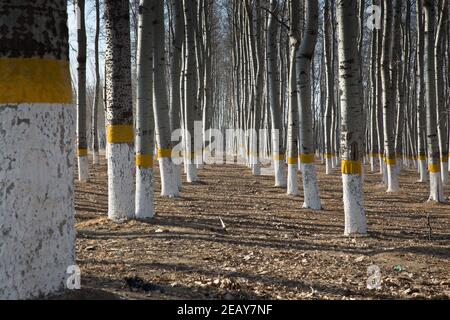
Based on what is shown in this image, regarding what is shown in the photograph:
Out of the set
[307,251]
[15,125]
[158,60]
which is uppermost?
[158,60]

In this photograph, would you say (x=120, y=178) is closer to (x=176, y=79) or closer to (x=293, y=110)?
(x=293, y=110)

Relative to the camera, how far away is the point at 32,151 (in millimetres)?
2910

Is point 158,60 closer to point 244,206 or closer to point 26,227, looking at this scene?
point 244,206

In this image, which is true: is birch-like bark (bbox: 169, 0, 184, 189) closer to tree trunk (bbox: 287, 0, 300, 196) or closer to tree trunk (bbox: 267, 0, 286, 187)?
tree trunk (bbox: 267, 0, 286, 187)

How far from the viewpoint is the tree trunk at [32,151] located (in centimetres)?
288

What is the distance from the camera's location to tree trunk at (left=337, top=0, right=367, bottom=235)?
7.45 meters

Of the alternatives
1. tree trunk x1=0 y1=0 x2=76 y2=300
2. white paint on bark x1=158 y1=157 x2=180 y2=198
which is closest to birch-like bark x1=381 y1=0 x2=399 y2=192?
white paint on bark x1=158 y1=157 x2=180 y2=198

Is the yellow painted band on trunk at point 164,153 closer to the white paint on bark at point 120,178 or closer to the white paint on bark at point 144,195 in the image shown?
the white paint on bark at point 144,195

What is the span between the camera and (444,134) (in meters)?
16.3

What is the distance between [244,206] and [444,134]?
863cm

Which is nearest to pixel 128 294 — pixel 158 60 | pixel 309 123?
pixel 309 123

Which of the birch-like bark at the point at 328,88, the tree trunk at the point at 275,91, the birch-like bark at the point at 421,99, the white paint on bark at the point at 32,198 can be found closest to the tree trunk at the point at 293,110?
the tree trunk at the point at 275,91

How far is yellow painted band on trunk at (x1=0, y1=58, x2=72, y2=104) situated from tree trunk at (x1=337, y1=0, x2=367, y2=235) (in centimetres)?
526

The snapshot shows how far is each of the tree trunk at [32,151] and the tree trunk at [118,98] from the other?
15.1 ft
